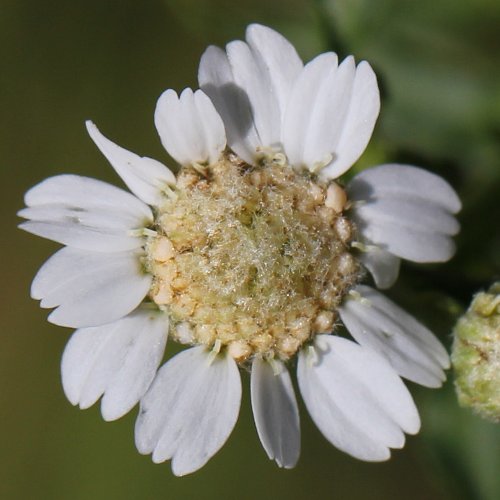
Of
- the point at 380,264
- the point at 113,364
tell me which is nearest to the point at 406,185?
→ the point at 380,264

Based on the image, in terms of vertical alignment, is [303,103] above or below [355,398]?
above

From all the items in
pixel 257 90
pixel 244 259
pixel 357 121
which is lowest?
pixel 244 259

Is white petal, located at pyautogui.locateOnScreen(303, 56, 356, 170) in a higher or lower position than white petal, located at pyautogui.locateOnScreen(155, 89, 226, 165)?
lower

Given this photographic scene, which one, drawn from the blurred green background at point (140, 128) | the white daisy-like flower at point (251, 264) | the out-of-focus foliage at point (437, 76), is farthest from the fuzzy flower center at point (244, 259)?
the blurred green background at point (140, 128)

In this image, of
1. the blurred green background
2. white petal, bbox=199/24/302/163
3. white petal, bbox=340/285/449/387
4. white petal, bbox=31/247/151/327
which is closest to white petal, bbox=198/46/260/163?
white petal, bbox=199/24/302/163

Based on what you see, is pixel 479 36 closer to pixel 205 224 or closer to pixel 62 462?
pixel 205 224

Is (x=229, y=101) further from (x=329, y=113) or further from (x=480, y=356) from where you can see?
(x=480, y=356)

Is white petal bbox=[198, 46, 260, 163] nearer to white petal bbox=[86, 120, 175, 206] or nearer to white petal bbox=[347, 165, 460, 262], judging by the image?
white petal bbox=[86, 120, 175, 206]
